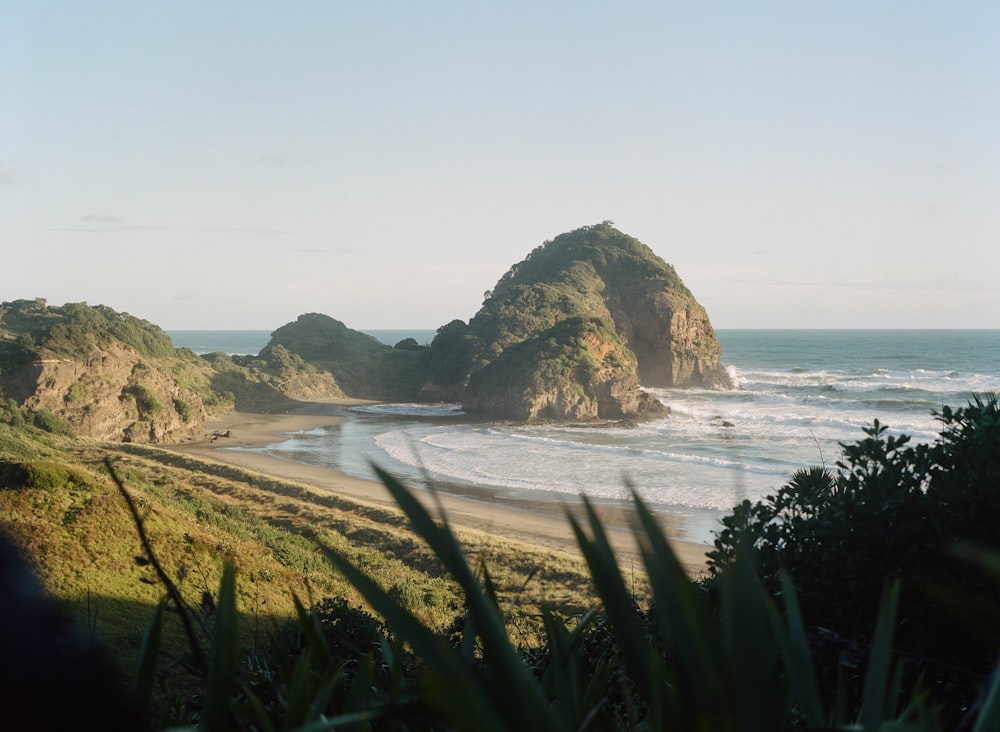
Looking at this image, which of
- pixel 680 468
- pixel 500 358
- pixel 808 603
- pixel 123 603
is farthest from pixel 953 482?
pixel 500 358

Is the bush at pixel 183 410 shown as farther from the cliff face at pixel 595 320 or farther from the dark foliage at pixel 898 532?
the dark foliage at pixel 898 532

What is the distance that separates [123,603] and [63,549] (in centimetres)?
159

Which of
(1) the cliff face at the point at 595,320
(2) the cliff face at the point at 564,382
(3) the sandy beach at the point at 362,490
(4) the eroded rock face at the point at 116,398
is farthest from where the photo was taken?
(1) the cliff face at the point at 595,320

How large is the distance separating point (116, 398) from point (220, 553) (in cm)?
2957

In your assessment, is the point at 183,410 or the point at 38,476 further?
the point at 183,410

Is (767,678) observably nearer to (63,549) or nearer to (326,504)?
(63,549)

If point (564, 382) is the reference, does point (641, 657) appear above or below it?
above

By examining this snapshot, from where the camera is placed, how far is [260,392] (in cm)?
5362

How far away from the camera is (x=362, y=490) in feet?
83.3

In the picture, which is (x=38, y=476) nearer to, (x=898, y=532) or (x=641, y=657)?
(x=898, y=532)

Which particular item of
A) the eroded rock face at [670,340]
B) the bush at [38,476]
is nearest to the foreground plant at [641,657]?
the bush at [38,476]

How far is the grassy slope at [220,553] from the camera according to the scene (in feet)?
31.3

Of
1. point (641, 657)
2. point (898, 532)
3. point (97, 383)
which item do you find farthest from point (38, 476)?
point (97, 383)

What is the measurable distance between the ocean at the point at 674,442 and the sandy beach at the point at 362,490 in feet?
2.92
